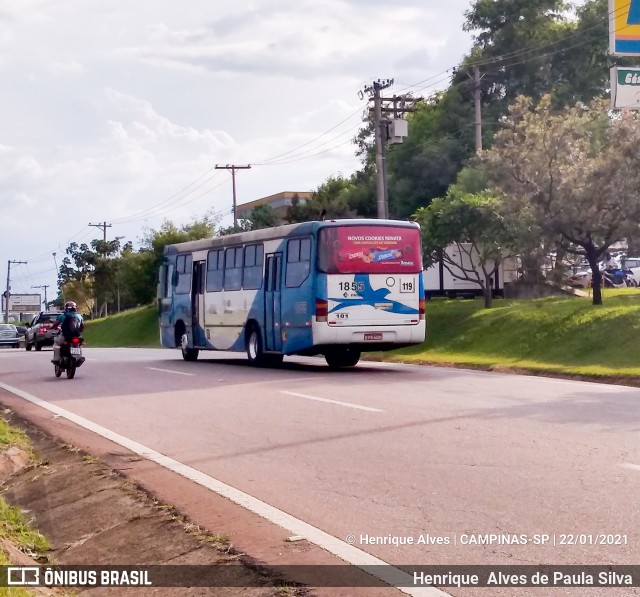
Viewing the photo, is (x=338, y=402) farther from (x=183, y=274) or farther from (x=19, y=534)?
(x=183, y=274)

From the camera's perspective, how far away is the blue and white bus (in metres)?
23.6

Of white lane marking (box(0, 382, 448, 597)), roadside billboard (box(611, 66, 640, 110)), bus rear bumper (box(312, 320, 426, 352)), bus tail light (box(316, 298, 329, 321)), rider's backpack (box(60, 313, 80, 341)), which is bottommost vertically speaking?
white lane marking (box(0, 382, 448, 597))

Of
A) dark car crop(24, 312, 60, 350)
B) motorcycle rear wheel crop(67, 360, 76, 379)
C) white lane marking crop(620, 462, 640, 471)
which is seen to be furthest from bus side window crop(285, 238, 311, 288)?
dark car crop(24, 312, 60, 350)

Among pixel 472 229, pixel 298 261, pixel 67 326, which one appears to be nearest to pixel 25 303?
pixel 472 229

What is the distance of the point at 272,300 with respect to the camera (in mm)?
25688

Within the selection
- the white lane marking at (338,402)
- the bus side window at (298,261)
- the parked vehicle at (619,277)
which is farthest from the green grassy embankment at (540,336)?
the parked vehicle at (619,277)

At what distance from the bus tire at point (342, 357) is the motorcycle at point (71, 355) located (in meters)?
5.57

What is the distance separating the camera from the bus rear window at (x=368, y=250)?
77.8ft

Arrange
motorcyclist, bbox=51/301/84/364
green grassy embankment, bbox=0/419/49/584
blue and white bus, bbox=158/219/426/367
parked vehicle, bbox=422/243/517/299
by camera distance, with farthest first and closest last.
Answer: parked vehicle, bbox=422/243/517/299 < motorcyclist, bbox=51/301/84/364 < blue and white bus, bbox=158/219/426/367 < green grassy embankment, bbox=0/419/49/584

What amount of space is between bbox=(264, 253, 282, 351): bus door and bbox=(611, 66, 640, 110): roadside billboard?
8.80 meters

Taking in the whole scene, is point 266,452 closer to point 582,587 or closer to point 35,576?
point 35,576

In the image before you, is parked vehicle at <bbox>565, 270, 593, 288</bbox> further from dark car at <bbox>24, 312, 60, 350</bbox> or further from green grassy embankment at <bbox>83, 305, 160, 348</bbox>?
green grassy embankment at <bbox>83, 305, 160, 348</bbox>

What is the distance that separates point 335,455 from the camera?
11.0 meters

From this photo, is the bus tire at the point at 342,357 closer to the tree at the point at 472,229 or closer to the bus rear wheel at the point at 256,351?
the bus rear wheel at the point at 256,351
